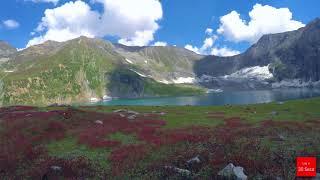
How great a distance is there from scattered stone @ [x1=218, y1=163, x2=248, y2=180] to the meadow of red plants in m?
0.66

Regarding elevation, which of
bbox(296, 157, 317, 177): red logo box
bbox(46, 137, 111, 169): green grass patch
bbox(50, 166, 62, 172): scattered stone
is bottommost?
bbox(50, 166, 62, 172): scattered stone

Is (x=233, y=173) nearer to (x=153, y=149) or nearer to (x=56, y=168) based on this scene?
(x=153, y=149)

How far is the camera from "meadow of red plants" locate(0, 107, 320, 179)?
3109 cm

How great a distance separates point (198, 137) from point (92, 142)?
1162cm

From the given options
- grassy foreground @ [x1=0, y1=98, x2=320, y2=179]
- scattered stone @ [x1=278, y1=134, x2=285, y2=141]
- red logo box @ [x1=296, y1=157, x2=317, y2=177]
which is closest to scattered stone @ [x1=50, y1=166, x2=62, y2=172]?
grassy foreground @ [x1=0, y1=98, x2=320, y2=179]

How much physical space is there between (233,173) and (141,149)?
1331cm

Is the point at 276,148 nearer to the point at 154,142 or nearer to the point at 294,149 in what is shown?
the point at 294,149

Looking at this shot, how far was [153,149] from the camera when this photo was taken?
131ft

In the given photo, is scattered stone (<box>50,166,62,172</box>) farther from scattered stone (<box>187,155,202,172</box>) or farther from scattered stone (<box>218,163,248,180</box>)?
scattered stone (<box>218,163,248,180</box>)

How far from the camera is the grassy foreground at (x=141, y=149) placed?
3120 cm

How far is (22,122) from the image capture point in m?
51.8

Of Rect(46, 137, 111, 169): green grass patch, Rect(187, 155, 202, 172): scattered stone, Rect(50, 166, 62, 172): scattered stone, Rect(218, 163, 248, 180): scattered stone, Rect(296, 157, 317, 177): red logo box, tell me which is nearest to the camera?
Rect(296, 157, 317, 177): red logo box

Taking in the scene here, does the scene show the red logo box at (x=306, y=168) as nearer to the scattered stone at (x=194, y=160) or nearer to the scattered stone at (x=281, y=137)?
the scattered stone at (x=194, y=160)

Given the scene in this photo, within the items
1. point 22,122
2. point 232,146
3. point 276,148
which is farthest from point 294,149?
point 22,122
